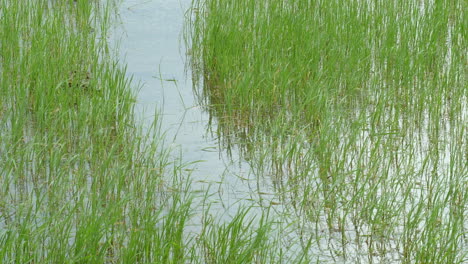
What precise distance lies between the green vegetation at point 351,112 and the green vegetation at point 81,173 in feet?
1.48

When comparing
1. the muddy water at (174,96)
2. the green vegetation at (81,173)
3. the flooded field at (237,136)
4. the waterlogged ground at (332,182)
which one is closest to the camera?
the green vegetation at (81,173)

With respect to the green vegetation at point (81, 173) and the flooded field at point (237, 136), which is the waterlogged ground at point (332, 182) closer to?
the flooded field at point (237, 136)

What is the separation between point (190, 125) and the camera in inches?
170

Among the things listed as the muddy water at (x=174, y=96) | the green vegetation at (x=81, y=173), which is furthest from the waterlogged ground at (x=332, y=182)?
the green vegetation at (x=81, y=173)

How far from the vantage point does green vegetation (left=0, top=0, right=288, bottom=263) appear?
276 cm

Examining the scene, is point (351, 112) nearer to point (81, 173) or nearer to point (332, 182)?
point (332, 182)

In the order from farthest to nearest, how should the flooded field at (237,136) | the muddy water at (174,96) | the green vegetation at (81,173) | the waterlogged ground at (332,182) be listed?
1. the muddy water at (174,96)
2. the waterlogged ground at (332,182)
3. the flooded field at (237,136)
4. the green vegetation at (81,173)

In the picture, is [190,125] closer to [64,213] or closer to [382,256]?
[64,213]

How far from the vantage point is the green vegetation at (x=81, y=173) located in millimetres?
2756

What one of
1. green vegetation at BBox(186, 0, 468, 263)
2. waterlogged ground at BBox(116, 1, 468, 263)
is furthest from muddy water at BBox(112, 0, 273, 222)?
green vegetation at BBox(186, 0, 468, 263)

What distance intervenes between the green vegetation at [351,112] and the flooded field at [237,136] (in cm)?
1

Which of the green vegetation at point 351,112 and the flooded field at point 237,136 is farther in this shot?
the green vegetation at point 351,112

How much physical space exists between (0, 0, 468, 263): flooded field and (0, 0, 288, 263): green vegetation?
13 millimetres

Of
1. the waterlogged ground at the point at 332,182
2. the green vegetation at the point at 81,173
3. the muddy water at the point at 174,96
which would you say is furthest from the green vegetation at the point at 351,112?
the green vegetation at the point at 81,173
